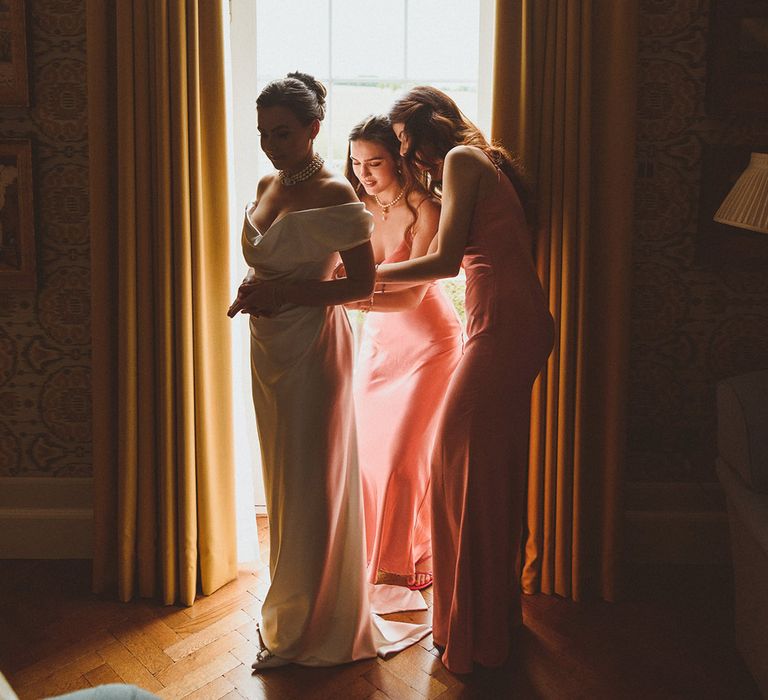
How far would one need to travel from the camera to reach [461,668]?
221 cm

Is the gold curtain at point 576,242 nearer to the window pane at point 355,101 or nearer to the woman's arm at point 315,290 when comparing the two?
the window pane at point 355,101

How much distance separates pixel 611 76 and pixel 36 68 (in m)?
1.93

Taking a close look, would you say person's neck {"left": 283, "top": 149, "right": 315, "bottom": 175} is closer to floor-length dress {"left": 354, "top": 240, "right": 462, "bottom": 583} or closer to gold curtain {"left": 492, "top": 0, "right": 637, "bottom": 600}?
floor-length dress {"left": 354, "top": 240, "right": 462, "bottom": 583}

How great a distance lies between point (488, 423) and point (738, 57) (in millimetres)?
1554

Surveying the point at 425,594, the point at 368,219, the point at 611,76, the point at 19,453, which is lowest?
the point at 425,594

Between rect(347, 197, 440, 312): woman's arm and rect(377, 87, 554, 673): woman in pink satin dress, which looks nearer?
rect(377, 87, 554, 673): woman in pink satin dress

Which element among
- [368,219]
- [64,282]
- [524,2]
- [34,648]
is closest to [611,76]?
[524,2]

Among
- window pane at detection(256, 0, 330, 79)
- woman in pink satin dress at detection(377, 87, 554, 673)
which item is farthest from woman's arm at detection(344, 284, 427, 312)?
window pane at detection(256, 0, 330, 79)

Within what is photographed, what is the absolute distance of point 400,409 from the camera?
2.61 metres

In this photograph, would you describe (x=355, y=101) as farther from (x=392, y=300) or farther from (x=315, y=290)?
(x=315, y=290)

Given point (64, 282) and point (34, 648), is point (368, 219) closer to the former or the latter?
point (64, 282)

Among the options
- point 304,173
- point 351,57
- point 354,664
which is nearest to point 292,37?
point 351,57

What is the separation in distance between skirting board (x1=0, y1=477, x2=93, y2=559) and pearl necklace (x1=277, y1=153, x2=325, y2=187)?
148 cm

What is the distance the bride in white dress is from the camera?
80.6 inches
